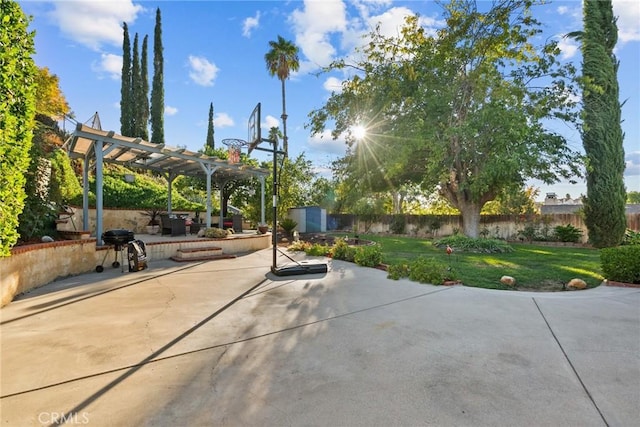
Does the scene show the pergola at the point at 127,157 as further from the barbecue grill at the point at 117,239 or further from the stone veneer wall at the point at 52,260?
the stone veneer wall at the point at 52,260

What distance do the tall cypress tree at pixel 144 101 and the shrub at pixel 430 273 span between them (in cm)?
2578

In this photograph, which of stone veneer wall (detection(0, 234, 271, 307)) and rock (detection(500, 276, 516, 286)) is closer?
stone veneer wall (detection(0, 234, 271, 307))

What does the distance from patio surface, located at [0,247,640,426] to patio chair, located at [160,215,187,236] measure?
21.3 feet

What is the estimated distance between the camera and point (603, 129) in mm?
11672

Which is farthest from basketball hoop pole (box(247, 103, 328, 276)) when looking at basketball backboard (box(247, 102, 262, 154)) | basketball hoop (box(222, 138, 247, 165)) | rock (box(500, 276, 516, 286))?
rock (box(500, 276, 516, 286))

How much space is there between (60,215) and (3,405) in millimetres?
7624

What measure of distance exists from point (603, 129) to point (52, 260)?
58.3 feet

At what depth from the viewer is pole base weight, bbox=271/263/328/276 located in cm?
654

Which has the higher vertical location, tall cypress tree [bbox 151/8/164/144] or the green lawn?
tall cypress tree [bbox 151/8/164/144]

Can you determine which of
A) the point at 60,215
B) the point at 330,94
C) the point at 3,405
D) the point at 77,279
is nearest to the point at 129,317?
the point at 3,405

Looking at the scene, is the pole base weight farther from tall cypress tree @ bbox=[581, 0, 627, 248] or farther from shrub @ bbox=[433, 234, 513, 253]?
tall cypress tree @ bbox=[581, 0, 627, 248]

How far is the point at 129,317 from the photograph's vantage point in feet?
12.2

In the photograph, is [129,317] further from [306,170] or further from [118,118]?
[118,118]

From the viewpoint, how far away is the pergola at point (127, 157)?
747 centimetres
